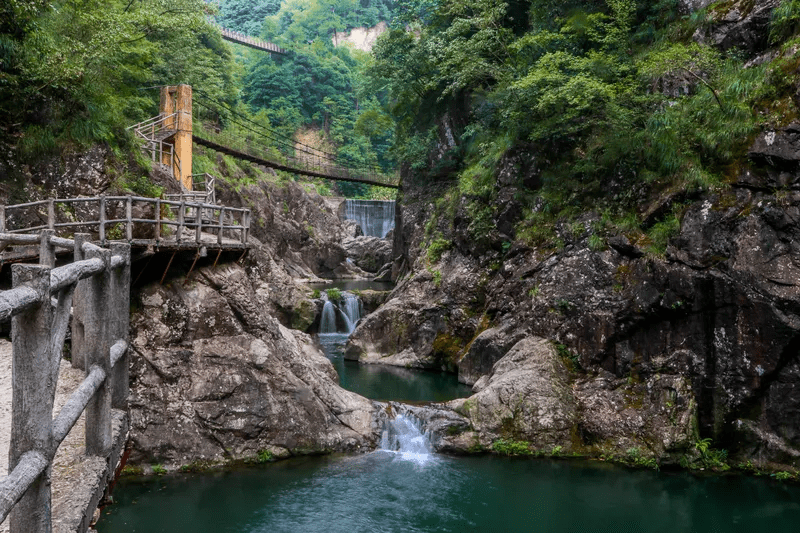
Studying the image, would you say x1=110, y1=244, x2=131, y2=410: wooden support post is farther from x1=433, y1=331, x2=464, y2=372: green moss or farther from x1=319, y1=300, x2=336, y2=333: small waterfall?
x1=319, y1=300, x2=336, y2=333: small waterfall

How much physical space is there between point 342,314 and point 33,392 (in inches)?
804

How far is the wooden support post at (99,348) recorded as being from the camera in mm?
3188

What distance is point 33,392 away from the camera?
2.05 meters

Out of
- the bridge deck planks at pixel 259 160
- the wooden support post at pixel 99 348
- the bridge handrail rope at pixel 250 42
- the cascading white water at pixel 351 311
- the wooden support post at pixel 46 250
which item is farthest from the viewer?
the bridge handrail rope at pixel 250 42

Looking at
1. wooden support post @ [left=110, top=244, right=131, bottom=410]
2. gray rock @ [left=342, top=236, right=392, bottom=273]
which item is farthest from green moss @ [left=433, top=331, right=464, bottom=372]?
gray rock @ [left=342, top=236, right=392, bottom=273]

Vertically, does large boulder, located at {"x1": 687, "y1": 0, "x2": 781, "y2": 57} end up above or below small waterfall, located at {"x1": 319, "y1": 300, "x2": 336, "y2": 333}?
above

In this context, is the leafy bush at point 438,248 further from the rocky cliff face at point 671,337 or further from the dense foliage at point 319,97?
the dense foliage at point 319,97

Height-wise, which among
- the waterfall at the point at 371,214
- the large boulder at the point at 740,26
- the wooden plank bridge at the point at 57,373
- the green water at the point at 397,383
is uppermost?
the large boulder at the point at 740,26

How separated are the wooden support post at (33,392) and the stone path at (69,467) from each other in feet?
1.39

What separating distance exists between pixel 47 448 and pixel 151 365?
906 centimetres

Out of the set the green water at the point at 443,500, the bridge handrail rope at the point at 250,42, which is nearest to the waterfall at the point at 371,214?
the bridge handrail rope at the point at 250,42

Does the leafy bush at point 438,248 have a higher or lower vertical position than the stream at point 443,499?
higher

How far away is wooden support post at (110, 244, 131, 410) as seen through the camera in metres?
3.80

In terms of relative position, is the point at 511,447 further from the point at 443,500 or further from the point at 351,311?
the point at 351,311
